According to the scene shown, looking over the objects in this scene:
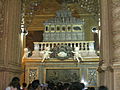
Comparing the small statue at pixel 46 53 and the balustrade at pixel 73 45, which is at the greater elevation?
the balustrade at pixel 73 45

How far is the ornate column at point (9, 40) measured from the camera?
8.50 m

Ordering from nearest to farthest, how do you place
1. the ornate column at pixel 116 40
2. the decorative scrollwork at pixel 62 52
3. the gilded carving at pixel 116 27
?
the ornate column at pixel 116 40 → the gilded carving at pixel 116 27 → the decorative scrollwork at pixel 62 52

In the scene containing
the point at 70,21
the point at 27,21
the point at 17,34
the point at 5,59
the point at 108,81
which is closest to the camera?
the point at 108,81

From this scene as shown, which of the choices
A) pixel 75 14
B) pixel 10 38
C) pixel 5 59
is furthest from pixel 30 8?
pixel 75 14

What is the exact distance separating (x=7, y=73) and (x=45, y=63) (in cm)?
650

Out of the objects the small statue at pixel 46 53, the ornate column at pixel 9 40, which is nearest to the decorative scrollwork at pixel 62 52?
the small statue at pixel 46 53

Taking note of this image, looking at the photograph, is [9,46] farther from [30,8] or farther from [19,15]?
[30,8]

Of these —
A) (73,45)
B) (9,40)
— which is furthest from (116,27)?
(73,45)

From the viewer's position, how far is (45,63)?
15.0 meters

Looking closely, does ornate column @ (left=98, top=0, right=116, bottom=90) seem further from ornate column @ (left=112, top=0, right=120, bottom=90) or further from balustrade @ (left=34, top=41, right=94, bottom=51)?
balustrade @ (left=34, top=41, right=94, bottom=51)

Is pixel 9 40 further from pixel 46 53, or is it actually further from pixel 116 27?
pixel 46 53

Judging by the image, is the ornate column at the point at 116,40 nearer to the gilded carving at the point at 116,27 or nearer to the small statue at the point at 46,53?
the gilded carving at the point at 116,27

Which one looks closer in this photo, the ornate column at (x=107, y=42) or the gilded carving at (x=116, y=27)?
the gilded carving at (x=116, y=27)

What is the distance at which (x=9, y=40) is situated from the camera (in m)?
9.06
